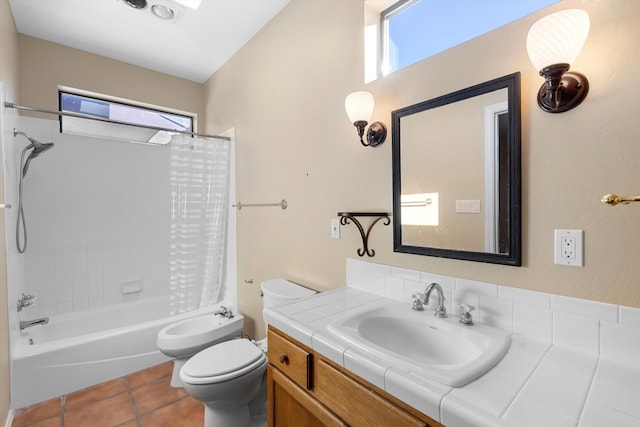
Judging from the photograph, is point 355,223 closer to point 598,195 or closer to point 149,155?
point 598,195

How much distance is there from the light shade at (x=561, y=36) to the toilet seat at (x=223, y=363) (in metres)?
1.77

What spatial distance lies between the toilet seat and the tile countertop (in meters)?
0.78

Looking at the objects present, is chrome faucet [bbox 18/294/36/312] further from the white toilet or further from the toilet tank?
the toilet tank

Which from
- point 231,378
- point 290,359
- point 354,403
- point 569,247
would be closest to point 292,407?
point 290,359

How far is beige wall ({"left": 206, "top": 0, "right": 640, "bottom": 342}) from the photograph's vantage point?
0.82 meters

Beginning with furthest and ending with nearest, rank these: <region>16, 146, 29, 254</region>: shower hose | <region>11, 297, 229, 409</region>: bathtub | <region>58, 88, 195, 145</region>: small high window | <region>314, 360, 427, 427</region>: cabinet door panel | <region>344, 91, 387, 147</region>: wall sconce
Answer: <region>58, 88, 195, 145</region>: small high window, <region>16, 146, 29, 254</region>: shower hose, <region>11, 297, 229, 409</region>: bathtub, <region>344, 91, 387, 147</region>: wall sconce, <region>314, 360, 427, 427</region>: cabinet door panel

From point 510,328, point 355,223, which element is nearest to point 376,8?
point 355,223

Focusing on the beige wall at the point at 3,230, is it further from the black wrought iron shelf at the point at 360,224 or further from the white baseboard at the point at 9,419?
the black wrought iron shelf at the point at 360,224

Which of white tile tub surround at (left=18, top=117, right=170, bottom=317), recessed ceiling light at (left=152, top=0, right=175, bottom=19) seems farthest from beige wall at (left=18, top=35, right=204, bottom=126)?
recessed ceiling light at (left=152, top=0, right=175, bottom=19)

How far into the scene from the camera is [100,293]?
9.11 ft

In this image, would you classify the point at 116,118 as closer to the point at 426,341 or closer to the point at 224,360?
the point at 224,360

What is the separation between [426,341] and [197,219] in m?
2.10

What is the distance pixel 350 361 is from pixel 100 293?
2.92 m

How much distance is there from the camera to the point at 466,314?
41.6 inches
